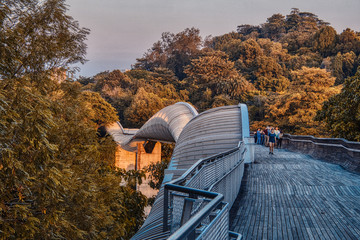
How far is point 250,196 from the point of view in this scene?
28.0 ft

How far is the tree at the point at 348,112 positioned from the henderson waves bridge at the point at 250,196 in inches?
60.8

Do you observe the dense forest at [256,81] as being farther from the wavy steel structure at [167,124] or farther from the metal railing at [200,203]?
the metal railing at [200,203]

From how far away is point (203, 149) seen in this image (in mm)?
18031

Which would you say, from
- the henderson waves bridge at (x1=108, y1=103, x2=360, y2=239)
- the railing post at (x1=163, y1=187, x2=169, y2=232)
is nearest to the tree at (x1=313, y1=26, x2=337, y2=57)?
the henderson waves bridge at (x1=108, y1=103, x2=360, y2=239)

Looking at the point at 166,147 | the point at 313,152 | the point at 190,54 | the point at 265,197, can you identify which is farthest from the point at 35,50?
the point at 190,54

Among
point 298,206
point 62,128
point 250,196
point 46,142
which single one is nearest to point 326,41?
point 62,128

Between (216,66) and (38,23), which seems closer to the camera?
(38,23)

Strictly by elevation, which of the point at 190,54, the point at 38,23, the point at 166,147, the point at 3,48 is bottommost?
the point at 166,147

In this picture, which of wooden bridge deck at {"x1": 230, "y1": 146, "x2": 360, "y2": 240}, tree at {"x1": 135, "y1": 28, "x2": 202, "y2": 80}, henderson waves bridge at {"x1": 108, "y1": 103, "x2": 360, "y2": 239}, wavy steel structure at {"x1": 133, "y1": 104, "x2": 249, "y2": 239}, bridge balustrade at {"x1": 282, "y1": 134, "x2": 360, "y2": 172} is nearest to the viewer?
henderson waves bridge at {"x1": 108, "y1": 103, "x2": 360, "y2": 239}

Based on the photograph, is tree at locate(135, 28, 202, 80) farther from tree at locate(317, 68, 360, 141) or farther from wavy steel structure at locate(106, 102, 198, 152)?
tree at locate(317, 68, 360, 141)

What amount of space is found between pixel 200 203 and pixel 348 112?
17.0 meters

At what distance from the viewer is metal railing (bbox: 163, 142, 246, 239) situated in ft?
7.44

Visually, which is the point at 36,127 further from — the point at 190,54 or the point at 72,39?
the point at 190,54

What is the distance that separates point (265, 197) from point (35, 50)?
7.23 m
